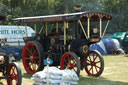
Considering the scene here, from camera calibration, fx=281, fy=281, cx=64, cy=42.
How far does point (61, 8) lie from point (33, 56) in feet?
99.6

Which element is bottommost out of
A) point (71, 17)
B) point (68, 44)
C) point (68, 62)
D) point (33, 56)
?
point (68, 62)

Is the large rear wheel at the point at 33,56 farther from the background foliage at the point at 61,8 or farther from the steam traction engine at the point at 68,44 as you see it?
the background foliage at the point at 61,8

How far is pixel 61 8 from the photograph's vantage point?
40.4m

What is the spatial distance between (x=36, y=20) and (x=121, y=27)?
3167 cm

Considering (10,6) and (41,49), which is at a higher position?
(10,6)

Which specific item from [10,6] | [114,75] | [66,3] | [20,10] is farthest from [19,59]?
[66,3]

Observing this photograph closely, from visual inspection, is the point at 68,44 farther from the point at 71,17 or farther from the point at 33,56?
the point at 33,56

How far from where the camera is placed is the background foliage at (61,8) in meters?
34.2

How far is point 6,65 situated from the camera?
748cm

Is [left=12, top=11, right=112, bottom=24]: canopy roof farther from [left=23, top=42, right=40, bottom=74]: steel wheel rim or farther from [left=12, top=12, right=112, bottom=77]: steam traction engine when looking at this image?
[left=23, top=42, right=40, bottom=74]: steel wheel rim

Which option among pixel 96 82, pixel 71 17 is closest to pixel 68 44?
pixel 71 17

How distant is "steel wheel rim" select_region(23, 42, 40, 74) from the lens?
1050 cm

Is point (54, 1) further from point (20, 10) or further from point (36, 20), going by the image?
point (36, 20)

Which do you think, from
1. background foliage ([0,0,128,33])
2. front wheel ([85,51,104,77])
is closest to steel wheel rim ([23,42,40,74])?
front wheel ([85,51,104,77])
